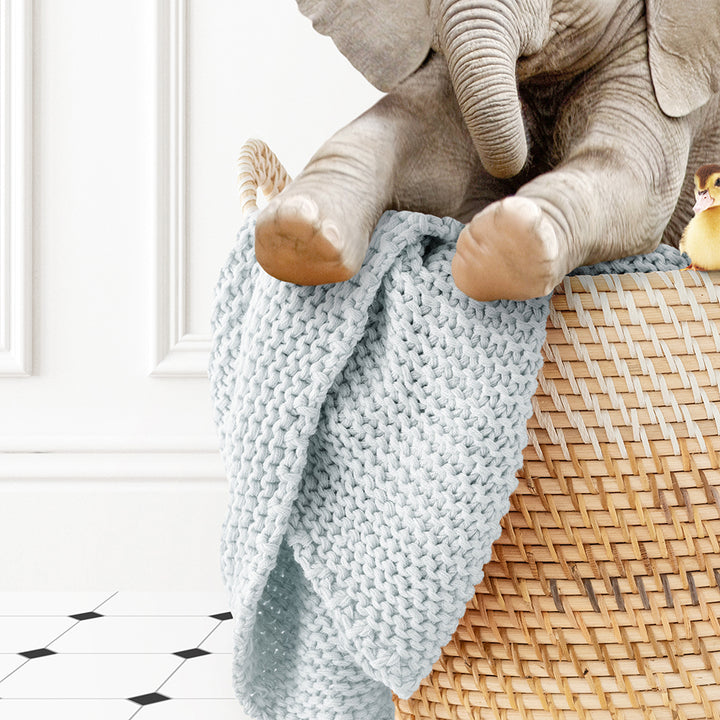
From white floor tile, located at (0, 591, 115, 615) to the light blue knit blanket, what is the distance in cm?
71

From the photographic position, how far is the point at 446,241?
53 cm

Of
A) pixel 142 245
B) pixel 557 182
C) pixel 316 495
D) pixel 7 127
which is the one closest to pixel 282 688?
pixel 316 495

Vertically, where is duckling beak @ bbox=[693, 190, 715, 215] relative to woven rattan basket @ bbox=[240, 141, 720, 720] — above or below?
above

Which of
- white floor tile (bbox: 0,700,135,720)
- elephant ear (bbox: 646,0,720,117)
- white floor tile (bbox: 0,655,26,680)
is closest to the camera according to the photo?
elephant ear (bbox: 646,0,720,117)

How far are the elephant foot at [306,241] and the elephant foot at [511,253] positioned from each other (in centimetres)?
7

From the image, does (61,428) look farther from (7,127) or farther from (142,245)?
(7,127)

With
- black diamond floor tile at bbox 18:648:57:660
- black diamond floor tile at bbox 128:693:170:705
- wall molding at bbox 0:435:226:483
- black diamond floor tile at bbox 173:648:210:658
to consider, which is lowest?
black diamond floor tile at bbox 173:648:210:658

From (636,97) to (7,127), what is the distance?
971mm

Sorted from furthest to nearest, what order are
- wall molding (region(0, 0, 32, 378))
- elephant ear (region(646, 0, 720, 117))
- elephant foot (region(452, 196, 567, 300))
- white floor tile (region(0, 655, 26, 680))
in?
wall molding (region(0, 0, 32, 378)) < white floor tile (region(0, 655, 26, 680)) < elephant ear (region(646, 0, 720, 117)) < elephant foot (region(452, 196, 567, 300))

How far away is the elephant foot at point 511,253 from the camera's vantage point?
445 millimetres

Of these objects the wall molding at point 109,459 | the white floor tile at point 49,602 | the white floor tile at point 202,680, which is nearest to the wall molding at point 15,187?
the wall molding at point 109,459

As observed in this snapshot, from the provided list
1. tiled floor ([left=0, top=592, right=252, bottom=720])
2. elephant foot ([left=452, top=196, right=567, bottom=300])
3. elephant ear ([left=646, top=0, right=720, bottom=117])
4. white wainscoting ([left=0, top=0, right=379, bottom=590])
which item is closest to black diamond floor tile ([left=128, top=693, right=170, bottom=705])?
tiled floor ([left=0, top=592, right=252, bottom=720])

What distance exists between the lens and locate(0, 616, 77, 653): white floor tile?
3.32 feet

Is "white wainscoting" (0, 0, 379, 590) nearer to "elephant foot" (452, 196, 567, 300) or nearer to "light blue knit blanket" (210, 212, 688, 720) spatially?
"light blue knit blanket" (210, 212, 688, 720)
